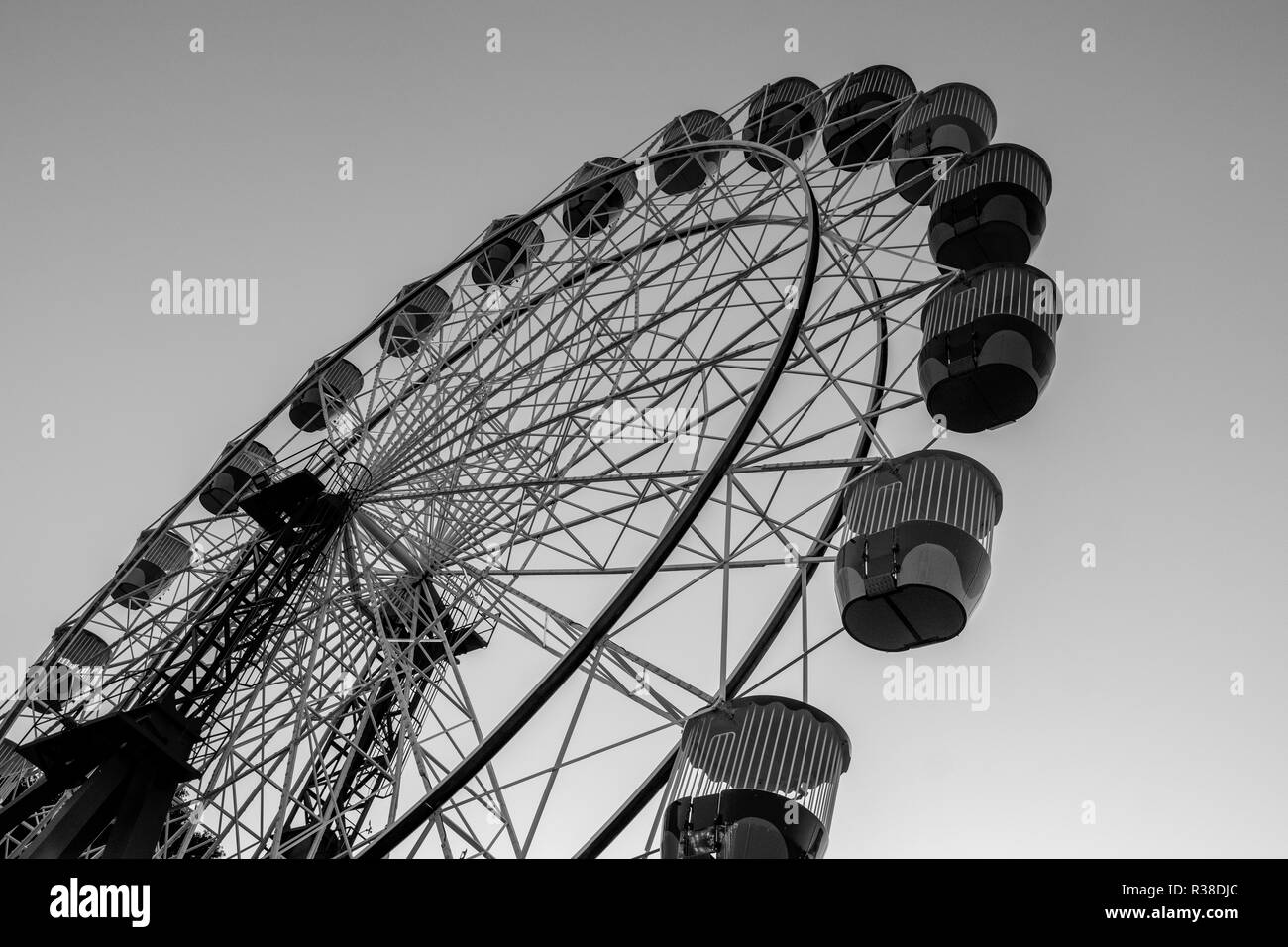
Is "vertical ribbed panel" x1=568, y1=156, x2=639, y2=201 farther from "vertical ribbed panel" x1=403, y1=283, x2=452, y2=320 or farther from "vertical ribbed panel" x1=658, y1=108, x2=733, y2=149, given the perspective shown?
"vertical ribbed panel" x1=403, y1=283, x2=452, y2=320

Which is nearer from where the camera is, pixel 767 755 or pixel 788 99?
pixel 767 755

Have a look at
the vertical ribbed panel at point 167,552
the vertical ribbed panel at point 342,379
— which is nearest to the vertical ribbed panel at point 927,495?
the vertical ribbed panel at point 342,379

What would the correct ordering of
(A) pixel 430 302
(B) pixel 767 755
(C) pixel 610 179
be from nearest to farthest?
(B) pixel 767 755
(C) pixel 610 179
(A) pixel 430 302

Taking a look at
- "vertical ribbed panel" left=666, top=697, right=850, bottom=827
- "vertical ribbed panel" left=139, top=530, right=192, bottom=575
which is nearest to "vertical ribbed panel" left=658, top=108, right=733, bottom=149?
"vertical ribbed panel" left=139, top=530, right=192, bottom=575

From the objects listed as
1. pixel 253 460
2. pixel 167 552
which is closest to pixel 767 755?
pixel 167 552

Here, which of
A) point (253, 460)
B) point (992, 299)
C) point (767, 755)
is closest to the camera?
point (767, 755)

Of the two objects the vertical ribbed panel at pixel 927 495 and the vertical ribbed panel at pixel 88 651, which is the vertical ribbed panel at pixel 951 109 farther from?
the vertical ribbed panel at pixel 88 651

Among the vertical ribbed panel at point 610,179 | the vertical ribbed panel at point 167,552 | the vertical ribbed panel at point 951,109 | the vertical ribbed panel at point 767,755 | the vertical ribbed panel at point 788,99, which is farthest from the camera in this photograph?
the vertical ribbed panel at point 167,552

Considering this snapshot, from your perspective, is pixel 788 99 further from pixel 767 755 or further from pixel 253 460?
pixel 767 755

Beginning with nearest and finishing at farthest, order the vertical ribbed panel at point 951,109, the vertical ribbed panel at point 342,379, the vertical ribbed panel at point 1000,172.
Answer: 1. the vertical ribbed panel at point 1000,172
2. the vertical ribbed panel at point 951,109
3. the vertical ribbed panel at point 342,379

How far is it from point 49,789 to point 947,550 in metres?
8.23
